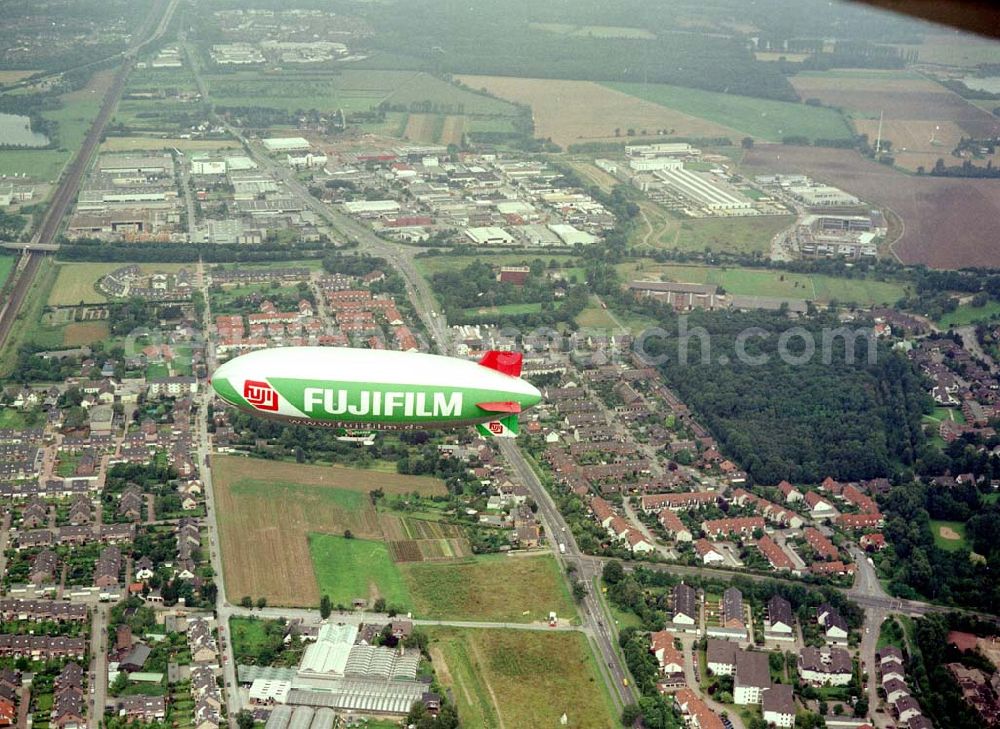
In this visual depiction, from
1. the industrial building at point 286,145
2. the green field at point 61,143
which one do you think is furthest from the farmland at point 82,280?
the industrial building at point 286,145

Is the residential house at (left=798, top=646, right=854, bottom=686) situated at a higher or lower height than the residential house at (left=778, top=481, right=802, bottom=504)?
higher

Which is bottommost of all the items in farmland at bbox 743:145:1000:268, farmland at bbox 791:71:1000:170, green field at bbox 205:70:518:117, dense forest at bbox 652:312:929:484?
dense forest at bbox 652:312:929:484

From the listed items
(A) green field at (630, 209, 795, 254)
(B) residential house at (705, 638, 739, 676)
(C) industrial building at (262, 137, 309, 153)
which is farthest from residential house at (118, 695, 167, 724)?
(C) industrial building at (262, 137, 309, 153)

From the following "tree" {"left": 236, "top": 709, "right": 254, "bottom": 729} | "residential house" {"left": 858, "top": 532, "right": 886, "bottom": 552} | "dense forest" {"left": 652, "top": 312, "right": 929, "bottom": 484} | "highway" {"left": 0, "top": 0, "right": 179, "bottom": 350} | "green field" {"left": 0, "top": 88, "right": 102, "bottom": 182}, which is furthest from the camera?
"green field" {"left": 0, "top": 88, "right": 102, "bottom": 182}

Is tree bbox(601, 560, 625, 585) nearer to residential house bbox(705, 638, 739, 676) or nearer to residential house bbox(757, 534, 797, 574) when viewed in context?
residential house bbox(705, 638, 739, 676)

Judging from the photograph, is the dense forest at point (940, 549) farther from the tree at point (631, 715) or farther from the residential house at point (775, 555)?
the tree at point (631, 715)

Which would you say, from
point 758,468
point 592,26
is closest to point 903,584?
point 758,468

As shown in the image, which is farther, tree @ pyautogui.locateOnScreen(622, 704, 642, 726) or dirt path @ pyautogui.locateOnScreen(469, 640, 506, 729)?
dirt path @ pyautogui.locateOnScreen(469, 640, 506, 729)
